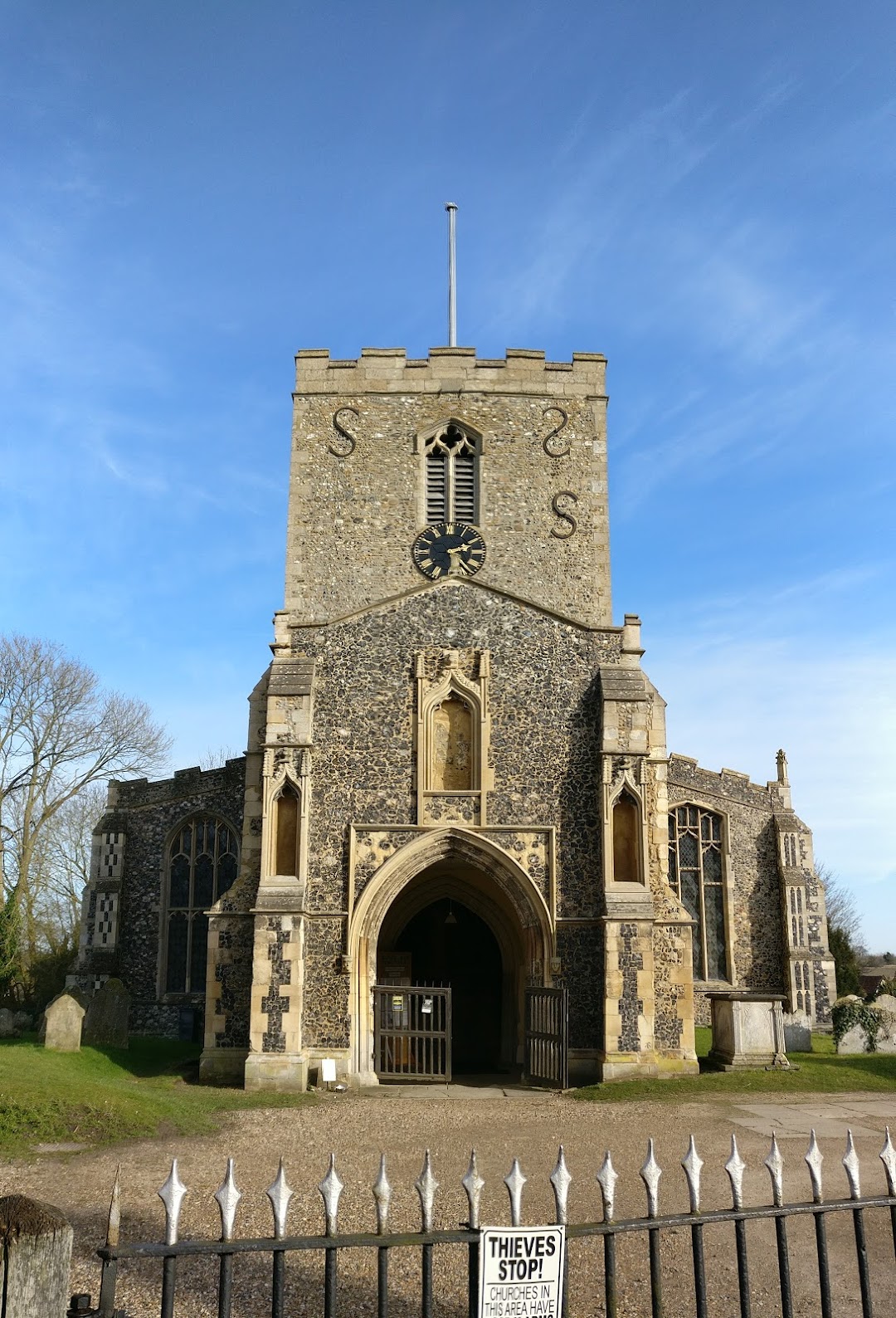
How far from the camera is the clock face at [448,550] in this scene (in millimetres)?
21125

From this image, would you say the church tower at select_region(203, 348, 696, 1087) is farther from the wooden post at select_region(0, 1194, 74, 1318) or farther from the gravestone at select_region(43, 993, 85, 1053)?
the wooden post at select_region(0, 1194, 74, 1318)

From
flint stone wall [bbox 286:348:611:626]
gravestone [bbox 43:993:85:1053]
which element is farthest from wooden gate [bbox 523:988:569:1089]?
gravestone [bbox 43:993:85:1053]

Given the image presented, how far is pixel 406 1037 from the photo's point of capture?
1750 cm

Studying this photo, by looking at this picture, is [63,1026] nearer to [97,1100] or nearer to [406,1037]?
[406,1037]

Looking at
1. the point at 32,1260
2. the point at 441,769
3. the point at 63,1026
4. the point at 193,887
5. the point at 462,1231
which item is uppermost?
the point at 441,769

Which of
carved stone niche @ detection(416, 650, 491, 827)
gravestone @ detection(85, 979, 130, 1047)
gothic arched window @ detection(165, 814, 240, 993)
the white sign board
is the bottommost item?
gravestone @ detection(85, 979, 130, 1047)

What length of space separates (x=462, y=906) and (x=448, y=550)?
7520mm

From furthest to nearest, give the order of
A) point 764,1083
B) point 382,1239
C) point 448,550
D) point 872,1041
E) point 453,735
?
point 448,550 < point 872,1041 < point 453,735 < point 764,1083 < point 382,1239

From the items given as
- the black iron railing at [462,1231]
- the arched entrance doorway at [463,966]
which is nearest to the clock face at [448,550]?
the arched entrance doorway at [463,966]

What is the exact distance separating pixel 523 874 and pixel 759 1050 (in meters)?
4.99

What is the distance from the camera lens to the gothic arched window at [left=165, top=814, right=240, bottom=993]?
24.7m

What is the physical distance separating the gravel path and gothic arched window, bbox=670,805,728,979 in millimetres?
10451

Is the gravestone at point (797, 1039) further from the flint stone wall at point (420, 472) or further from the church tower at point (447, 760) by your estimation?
the flint stone wall at point (420, 472)

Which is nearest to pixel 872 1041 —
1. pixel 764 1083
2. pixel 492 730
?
pixel 764 1083
